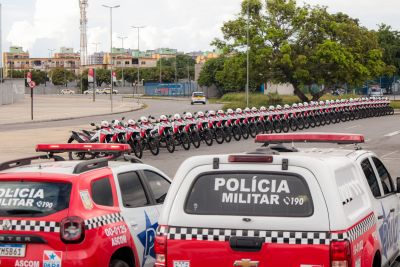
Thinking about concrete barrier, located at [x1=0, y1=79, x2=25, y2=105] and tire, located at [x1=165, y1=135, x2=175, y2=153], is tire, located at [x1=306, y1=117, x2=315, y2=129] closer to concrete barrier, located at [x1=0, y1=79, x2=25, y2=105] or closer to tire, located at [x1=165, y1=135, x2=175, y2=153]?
tire, located at [x1=165, y1=135, x2=175, y2=153]

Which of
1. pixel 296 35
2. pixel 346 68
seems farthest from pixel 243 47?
pixel 346 68

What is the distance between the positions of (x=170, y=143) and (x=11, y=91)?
189 feet

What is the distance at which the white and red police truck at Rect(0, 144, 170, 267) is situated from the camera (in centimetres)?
671

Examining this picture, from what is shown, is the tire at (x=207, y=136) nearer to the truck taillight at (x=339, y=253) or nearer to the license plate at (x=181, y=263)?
the license plate at (x=181, y=263)

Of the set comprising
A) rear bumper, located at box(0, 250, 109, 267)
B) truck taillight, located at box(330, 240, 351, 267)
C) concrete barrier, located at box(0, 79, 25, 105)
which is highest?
truck taillight, located at box(330, 240, 351, 267)

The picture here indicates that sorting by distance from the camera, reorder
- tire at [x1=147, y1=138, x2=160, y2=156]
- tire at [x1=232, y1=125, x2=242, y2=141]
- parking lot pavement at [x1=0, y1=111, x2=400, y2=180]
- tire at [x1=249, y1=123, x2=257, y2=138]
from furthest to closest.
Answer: tire at [x1=249, y1=123, x2=257, y2=138] → tire at [x1=232, y1=125, x2=242, y2=141] → tire at [x1=147, y1=138, x2=160, y2=156] → parking lot pavement at [x1=0, y1=111, x2=400, y2=180]

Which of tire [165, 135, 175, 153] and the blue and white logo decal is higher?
the blue and white logo decal

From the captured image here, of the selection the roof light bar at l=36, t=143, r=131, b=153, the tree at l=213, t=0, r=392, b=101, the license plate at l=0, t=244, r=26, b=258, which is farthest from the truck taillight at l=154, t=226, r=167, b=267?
the tree at l=213, t=0, r=392, b=101

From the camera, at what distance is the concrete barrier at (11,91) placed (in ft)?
253

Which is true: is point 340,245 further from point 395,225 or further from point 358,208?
point 395,225

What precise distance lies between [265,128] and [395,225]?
26.1m

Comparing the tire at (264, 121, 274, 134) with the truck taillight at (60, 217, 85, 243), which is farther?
the tire at (264, 121, 274, 134)

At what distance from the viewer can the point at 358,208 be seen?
6.33m

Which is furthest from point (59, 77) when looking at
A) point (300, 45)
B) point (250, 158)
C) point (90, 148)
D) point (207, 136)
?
point (250, 158)
